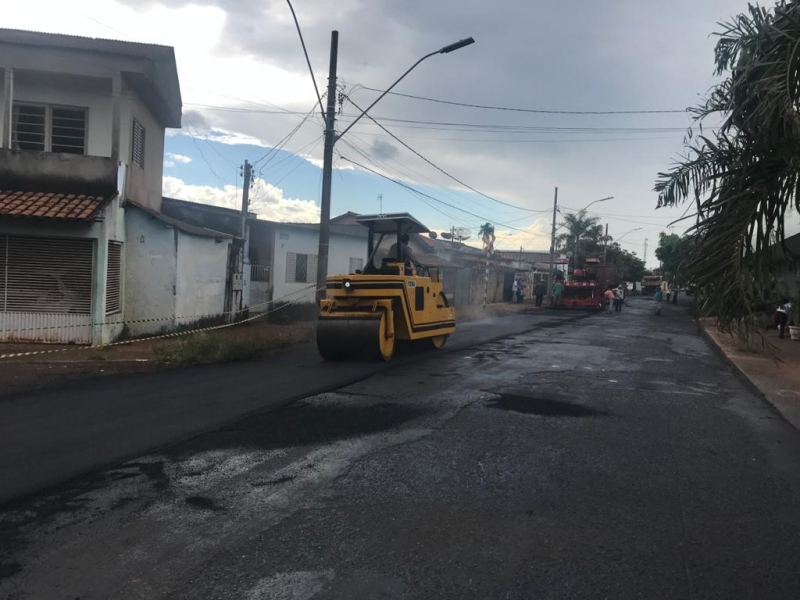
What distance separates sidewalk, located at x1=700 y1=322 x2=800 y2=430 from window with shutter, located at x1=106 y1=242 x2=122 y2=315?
12.6 m

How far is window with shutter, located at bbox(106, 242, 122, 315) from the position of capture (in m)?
13.9

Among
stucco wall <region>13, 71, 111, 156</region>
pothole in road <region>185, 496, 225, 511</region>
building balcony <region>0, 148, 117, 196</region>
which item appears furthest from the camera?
stucco wall <region>13, 71, 111, 156</region>

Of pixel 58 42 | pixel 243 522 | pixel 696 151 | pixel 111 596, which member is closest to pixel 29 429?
pixel 243 522

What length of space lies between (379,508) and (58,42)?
13.5 meters

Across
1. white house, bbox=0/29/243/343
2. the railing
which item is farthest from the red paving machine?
white house, bbox=0/29/243/343

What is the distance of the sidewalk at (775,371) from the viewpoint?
334 inches

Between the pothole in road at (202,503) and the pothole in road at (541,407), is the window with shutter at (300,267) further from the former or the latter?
the pothole in road at (202,503)

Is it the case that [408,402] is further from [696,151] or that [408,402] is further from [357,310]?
[696,151]

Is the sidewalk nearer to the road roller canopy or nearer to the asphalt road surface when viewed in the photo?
the asphalt road surface

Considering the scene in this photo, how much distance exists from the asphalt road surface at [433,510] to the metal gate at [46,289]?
7.73m

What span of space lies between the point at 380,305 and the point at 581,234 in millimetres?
45167

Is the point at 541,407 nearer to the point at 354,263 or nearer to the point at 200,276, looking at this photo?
the point at 200,276

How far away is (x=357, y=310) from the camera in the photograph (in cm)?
1195

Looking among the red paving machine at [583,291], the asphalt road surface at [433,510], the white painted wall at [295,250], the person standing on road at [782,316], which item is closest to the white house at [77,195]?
the white painted wall at [295,250]
